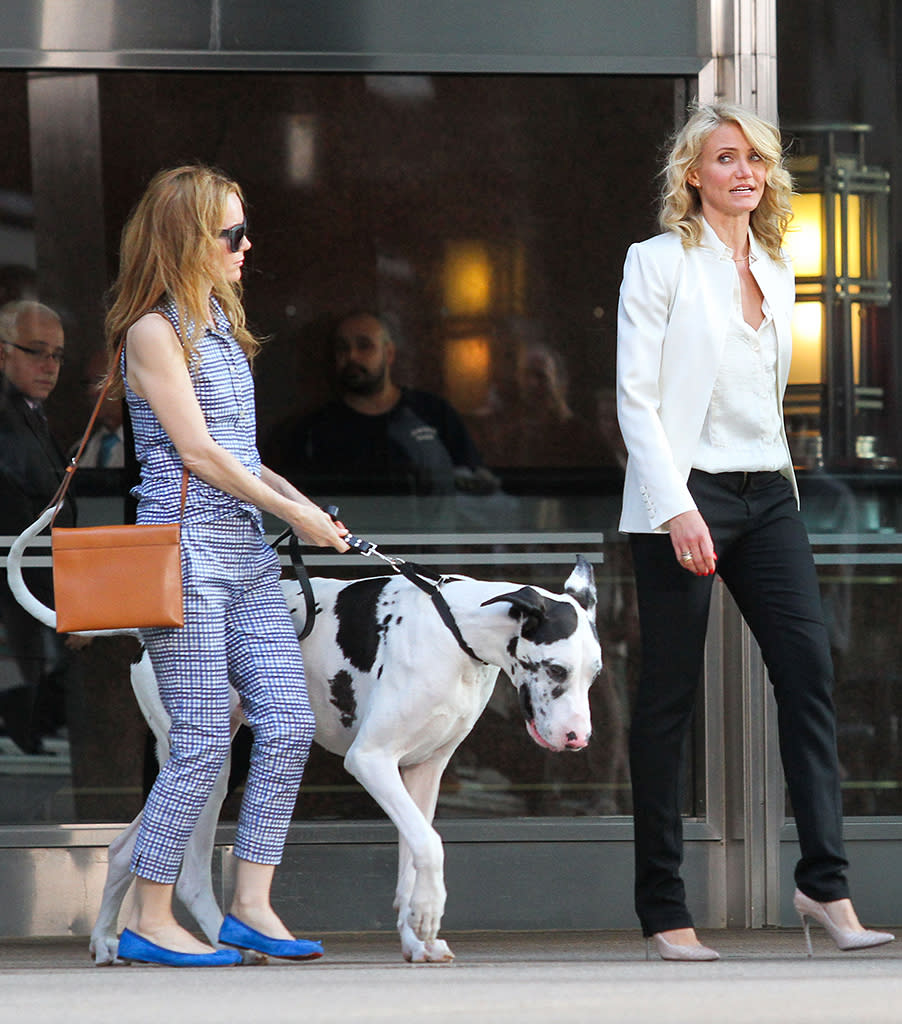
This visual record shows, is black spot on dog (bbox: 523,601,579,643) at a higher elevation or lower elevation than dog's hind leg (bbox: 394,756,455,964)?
higher

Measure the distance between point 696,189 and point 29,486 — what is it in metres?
2.46

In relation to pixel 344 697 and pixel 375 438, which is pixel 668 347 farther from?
pixel 375 438

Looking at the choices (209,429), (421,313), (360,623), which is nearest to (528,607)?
(360,623)

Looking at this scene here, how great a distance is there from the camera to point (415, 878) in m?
4.48

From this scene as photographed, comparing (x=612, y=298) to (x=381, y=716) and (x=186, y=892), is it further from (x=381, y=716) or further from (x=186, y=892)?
(x=186, y=892)

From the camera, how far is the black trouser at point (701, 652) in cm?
451

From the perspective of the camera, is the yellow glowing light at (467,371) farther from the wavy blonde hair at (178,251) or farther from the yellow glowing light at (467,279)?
the wavy blonde hair at (178,251)

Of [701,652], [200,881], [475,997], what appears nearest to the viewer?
[475,997]

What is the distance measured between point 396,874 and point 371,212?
220 cm

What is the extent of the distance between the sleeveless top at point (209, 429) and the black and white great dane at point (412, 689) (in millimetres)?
454

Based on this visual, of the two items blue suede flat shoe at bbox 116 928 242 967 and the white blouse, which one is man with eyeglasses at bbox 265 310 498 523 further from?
blue suede flat shoe at bbox 116 928 242 967

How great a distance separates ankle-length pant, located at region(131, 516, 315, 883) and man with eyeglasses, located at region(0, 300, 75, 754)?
4.97ft

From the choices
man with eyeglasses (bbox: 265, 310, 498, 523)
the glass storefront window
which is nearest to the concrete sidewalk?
the glass storefront window

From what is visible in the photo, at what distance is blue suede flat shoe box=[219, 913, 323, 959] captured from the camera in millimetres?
4379
